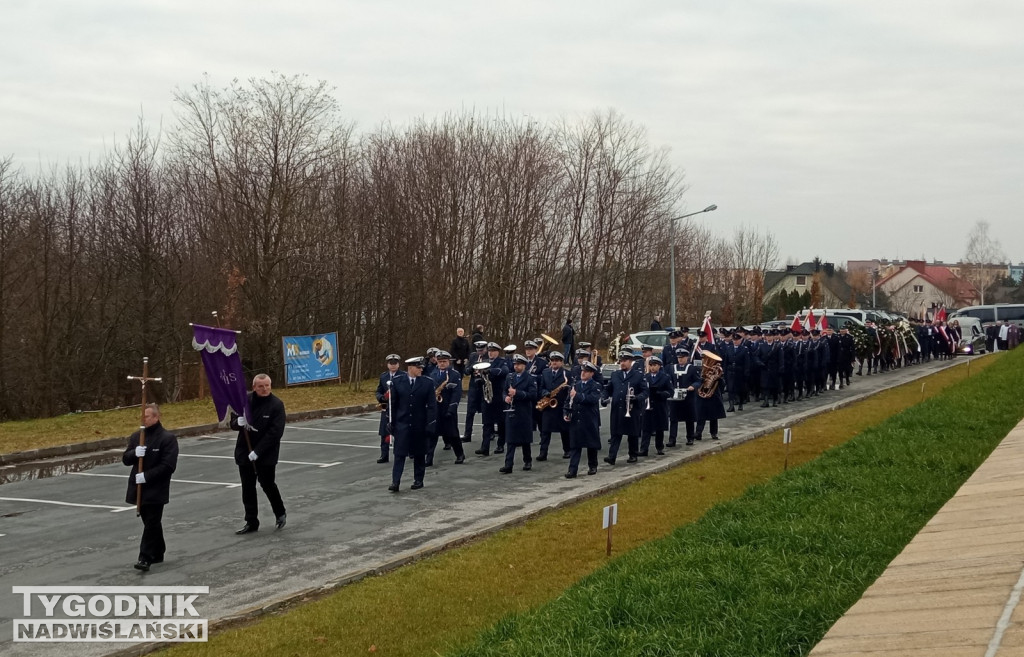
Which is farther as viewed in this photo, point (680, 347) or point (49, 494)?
point (680, 347)

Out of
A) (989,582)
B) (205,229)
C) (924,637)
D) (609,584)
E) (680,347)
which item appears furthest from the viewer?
(205,229)

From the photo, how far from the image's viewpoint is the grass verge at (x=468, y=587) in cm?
708

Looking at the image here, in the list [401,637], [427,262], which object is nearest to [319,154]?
[427,262]

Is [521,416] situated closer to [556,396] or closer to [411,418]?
[556,396]

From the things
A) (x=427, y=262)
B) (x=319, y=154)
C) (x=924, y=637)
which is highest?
(x=319, y=154)

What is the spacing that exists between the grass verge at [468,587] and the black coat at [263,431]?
2680mm

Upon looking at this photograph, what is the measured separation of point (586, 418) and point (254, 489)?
549cm

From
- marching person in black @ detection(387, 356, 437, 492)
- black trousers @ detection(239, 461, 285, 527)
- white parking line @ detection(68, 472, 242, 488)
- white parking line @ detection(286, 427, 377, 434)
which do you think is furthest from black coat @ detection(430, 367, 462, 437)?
black trousers @ detection(239, 461, 285, 527)

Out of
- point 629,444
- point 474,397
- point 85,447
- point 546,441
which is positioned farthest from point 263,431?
point 85,447

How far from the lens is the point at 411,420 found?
13.5 metres

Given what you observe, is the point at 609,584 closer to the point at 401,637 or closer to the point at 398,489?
the point at 401,637

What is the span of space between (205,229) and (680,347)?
73.0 feet

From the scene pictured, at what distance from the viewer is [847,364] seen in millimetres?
29812

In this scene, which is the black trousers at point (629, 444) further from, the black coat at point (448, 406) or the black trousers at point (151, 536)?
A: the black trousers at point (151, 536)
